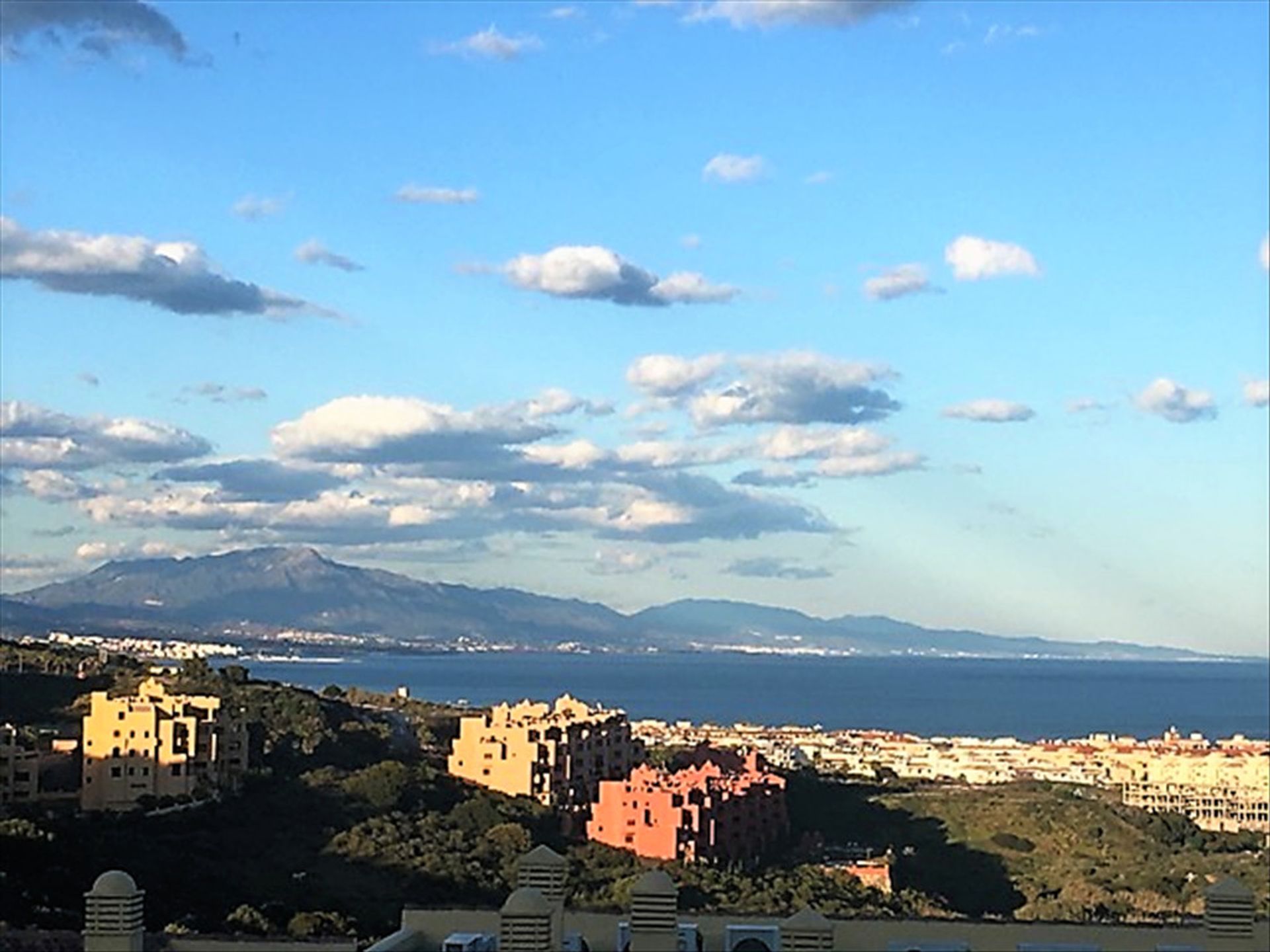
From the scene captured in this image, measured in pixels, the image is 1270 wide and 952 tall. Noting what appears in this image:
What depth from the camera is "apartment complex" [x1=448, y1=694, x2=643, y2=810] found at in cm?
4791

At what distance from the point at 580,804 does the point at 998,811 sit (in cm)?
1436

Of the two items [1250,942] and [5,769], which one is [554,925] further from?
[5,769]

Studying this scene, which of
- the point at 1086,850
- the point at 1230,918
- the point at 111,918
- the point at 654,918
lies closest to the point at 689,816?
the point at 1086,850

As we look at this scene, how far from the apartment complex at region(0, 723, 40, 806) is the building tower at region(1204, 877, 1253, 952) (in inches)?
1219

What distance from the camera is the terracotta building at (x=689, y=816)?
4253cm

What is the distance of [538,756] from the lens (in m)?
48.3

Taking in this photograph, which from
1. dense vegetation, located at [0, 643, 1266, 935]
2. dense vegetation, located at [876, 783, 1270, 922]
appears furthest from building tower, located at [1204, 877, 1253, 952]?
dense vegetation, located at [876, 783, 1270, 922]

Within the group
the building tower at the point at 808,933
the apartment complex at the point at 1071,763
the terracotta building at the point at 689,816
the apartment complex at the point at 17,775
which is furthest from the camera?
the apartment complex at the point at 1071,763

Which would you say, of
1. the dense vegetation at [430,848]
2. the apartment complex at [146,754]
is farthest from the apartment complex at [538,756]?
the apartment complex at [146,754]

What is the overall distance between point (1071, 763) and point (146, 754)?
150ft

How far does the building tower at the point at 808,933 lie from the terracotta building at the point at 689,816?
29.7 metres

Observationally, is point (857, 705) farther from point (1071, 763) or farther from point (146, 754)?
point (146, 754)

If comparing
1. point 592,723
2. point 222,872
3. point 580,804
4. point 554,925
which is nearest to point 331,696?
point 592,723

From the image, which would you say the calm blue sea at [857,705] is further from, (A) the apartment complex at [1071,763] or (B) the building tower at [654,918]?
(B) the building tower at [654,918]
